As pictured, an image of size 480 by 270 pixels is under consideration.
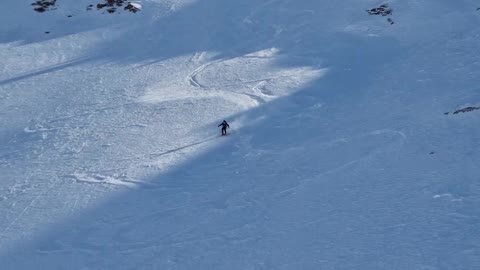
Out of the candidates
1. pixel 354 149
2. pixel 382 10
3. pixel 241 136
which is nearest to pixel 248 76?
pixel 241 136

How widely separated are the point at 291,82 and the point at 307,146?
5.70 meters

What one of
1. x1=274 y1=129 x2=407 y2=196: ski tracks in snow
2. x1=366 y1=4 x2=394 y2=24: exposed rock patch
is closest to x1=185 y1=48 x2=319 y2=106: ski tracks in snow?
x1=274 y1=129 x2=407 y2=196: ski tracks in snow

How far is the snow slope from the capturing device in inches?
670

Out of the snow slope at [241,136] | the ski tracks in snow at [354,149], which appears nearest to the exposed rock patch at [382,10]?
the snow slope at [241,136]

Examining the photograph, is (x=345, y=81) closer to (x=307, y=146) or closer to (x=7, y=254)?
(x=307, y=146)

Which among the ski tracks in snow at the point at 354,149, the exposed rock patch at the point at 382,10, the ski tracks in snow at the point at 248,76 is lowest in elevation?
the ski tracks in snow at the point at 354,149

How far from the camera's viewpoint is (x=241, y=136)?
23562 mm

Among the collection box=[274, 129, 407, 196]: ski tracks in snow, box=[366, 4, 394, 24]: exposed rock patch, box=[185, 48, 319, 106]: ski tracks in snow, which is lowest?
box=[274, 129, 407, 196]: ski tracks in snow

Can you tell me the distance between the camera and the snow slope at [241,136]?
17016 millimetres

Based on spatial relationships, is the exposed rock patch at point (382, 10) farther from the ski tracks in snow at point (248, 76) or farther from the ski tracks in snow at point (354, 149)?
the ski tracks in snow at point (354, 149)

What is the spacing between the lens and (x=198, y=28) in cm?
3338

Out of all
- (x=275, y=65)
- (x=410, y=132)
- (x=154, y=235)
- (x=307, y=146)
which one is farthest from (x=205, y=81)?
(x=154, y=235)

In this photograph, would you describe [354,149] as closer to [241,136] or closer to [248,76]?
[241,136]

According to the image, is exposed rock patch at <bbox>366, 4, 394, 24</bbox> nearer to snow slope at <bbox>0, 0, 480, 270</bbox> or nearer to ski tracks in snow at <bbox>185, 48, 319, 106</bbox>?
snow slope at <bbox>0, 0, 480, 270</bbox>
